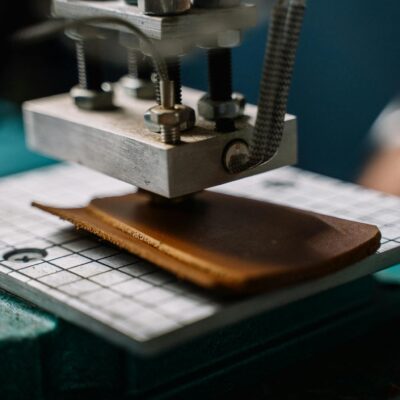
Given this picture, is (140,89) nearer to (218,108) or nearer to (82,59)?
(82,59)

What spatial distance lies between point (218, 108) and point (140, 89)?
27 centimetres

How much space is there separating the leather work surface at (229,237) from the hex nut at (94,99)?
14 centimetres

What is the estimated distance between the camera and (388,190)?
4.81 feet

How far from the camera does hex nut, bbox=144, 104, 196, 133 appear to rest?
40.9 inches

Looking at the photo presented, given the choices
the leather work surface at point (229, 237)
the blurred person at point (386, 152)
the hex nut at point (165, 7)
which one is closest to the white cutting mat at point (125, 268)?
the leather work surface at point (229, 237)

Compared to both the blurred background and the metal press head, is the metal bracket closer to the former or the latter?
→ the metal press head

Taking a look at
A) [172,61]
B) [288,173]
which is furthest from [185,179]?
[288,173]

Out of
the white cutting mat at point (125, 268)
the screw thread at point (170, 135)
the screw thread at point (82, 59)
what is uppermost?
the screw thread at point (82, 59)

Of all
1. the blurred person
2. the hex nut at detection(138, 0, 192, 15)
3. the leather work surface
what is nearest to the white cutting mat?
the leather work surface

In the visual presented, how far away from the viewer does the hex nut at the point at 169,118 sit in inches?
40.9

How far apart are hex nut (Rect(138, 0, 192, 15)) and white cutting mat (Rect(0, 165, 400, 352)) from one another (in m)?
0.30

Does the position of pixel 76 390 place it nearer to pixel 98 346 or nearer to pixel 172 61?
pixel 98 346

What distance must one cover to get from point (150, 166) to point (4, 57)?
96cm

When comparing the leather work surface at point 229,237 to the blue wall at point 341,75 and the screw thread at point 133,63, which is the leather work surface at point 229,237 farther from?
the blue wall at point 341,75
